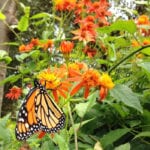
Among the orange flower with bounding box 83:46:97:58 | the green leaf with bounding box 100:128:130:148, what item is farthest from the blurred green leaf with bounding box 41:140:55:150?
the orange flower with bounding box 83:46:97:58

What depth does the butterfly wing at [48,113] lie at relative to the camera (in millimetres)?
872

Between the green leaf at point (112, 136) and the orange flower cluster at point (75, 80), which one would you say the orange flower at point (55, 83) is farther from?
the green leaf at point (112, 136)

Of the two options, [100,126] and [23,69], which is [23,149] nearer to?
[100,126]

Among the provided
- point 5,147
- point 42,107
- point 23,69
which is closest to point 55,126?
point 42,107

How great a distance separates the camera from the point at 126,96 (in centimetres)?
88

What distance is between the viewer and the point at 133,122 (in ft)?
3.22

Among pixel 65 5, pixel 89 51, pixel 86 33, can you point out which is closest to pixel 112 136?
pixel 86 33

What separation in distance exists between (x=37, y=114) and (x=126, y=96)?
0.19 m

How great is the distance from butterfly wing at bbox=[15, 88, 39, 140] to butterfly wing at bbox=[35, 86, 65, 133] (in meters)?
0.01

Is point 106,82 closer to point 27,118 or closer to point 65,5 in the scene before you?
point 27,118

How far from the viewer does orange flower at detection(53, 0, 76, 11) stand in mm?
1348

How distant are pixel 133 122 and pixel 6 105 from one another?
6.13 meters

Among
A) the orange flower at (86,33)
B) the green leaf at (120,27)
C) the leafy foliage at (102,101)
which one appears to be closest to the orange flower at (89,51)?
the leafy foliage at (102,101)

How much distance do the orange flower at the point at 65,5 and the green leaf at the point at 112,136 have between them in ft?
1.75
